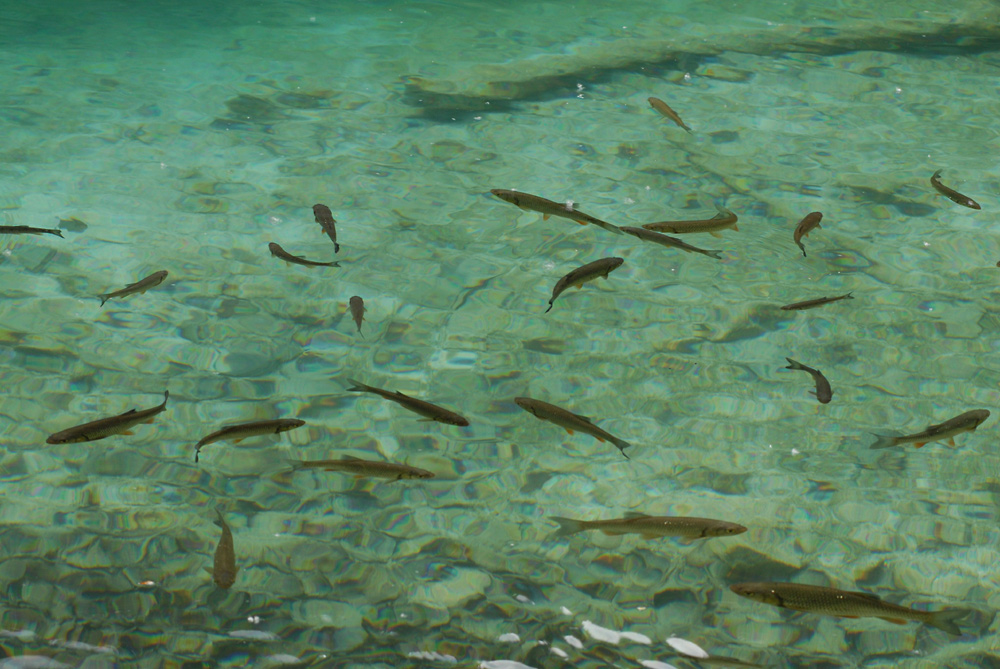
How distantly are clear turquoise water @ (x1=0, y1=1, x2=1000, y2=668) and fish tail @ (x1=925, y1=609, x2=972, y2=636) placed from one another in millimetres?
53

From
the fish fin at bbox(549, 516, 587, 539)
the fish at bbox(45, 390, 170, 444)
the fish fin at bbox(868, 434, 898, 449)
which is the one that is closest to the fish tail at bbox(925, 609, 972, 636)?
the fish fin at bbox(868, 434, 898, 449)

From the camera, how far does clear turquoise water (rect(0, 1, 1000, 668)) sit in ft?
9.45

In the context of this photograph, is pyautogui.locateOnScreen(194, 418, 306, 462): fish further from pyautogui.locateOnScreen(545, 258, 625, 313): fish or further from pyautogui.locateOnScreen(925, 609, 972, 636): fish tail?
pyautogui.locateOnScreen(925, 609, 972, 636): fish tail

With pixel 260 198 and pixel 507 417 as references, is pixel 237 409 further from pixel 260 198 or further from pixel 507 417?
pixel 260 198

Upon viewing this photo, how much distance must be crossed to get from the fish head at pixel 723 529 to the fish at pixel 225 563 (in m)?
1.71

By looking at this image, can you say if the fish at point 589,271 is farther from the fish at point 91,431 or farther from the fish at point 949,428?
the fish at point 91,431

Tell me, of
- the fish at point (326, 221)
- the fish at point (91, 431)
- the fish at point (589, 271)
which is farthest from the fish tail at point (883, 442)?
the fish at point (91, 431)

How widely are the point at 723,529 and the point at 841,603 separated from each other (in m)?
0.43

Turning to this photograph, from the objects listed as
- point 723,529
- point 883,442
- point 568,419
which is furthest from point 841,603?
point 883,442

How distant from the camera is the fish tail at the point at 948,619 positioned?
8.16 ft

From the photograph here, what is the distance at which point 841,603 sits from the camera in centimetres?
248

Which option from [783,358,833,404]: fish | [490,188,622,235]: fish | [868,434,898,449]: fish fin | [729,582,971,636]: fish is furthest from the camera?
[490,188,622,235]: fish

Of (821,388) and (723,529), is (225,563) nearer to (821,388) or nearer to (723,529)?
(723,529)

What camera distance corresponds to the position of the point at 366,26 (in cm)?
918
